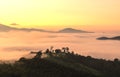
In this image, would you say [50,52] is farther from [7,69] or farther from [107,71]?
[7,69]

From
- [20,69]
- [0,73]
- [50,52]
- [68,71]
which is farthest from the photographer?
[50,52]

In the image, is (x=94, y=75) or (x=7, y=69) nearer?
(x=7, y=69)

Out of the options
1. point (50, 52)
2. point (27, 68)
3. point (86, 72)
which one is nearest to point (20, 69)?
point (27, 68)

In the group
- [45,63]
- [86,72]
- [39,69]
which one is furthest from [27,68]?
[86,72]

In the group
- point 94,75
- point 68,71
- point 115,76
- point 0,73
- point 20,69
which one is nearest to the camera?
point 0,73

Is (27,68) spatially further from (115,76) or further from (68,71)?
(115,76)

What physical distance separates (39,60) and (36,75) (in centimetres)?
2095

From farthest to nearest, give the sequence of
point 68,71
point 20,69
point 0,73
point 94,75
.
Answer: point 94,75 → point 68,71 → point 20,69 → point 0,73

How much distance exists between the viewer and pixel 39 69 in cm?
10281

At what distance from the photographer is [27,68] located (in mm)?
101438

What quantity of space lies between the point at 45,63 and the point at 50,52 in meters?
29.2

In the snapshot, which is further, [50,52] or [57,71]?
[50,52]

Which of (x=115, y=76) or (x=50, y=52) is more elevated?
(x=50, y=52)

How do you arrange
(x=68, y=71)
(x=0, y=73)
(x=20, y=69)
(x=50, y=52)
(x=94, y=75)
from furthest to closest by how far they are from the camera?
(x=50, y=52) < (x=94, y=75) < (x=68, y=71) < (x=20, y=69) < (x=0, y=73)
